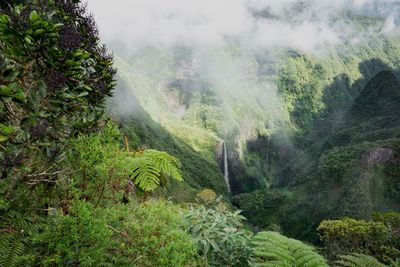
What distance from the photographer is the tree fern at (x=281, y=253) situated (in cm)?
452

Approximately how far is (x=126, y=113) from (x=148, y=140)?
52.2ft

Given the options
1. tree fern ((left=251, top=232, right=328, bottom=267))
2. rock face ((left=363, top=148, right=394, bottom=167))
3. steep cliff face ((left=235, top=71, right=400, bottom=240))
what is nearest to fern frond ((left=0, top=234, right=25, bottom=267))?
tree fern ((left=251, top=232, right=328, bottom=267))

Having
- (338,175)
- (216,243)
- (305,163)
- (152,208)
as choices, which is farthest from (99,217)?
(305,163)

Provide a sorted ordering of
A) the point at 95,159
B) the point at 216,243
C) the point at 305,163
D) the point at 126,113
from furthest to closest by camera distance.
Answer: the point at 305,163, the point at 126,113, the point at 216,243, the point at 95,159

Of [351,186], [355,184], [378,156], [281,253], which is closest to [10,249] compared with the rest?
[281,253]

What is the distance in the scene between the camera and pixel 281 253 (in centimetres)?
467

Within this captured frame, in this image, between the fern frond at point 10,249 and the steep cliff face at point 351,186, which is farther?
the steep cliff face at point 351,186

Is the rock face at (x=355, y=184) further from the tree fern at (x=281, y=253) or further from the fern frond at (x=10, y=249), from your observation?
the fern frond at (x=10, y=249)

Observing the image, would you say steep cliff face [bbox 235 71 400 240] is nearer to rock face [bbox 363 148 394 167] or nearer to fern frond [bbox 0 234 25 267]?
rock face [bbox 363 148 394 167]

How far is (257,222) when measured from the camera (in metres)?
110

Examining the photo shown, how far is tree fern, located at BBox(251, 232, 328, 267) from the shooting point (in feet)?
14.8

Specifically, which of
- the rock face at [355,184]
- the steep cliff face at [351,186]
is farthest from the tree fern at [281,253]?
the steep cliff face at [351,186]

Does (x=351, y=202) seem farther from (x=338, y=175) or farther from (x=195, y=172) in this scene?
(x=195, y=172)

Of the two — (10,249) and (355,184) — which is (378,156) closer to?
(355,184)
